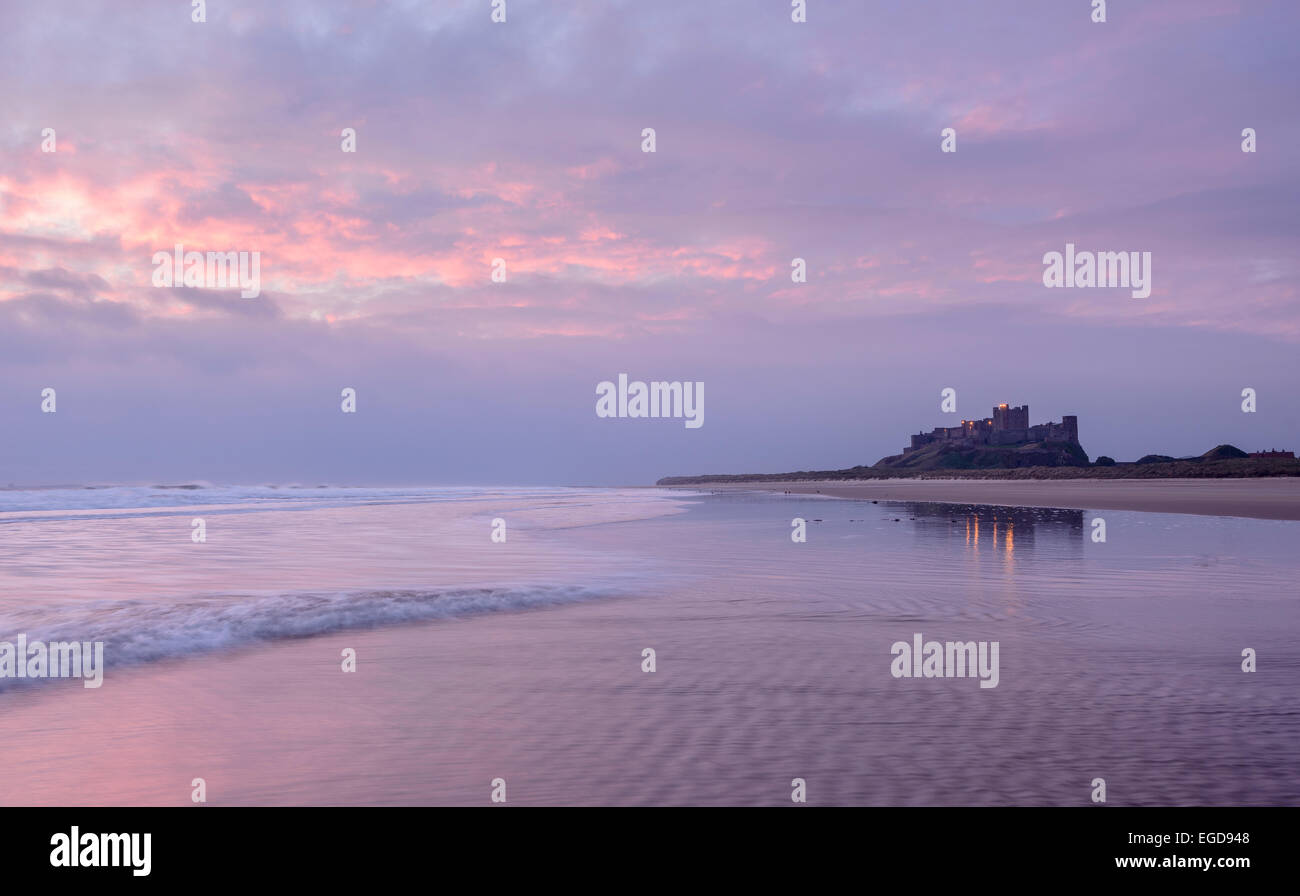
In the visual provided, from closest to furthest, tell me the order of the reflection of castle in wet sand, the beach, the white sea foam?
the beach, the white sea foam, the reflection of castle in wet sand

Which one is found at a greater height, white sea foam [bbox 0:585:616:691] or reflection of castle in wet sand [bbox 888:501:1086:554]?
white sea foam [bbox 0:585:616:691]

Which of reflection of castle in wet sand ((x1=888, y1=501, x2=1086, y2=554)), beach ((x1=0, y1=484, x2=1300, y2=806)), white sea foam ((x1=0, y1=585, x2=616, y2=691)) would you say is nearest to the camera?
beach ((x1=0, y1=484, x2=1300, y2=806))

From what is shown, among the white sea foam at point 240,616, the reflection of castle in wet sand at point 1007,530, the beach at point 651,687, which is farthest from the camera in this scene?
the reflection of castle in wet sand at point 1007,530

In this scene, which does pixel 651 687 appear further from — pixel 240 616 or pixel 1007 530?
pixel 1007 530

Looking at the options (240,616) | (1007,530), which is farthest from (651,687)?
(1007,530)

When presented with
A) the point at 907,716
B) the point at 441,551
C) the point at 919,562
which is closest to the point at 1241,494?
the point at 919,562

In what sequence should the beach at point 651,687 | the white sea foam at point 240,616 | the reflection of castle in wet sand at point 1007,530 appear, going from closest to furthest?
the beach at point 651,687 < the white sea foam at point 240,616 < the reflection of castle in wet sand at point 1007,530

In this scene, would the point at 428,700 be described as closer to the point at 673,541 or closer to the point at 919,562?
the point at 919,562

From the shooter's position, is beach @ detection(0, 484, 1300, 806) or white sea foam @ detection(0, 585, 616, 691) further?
white sea foam @ detection(0, 585, 616, 691)

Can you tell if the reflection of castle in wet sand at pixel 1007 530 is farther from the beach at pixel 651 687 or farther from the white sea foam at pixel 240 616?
the white sea foam at pixel 240 616

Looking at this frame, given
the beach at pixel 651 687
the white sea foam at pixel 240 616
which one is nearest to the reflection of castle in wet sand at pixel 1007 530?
the beach at pixel 651 687

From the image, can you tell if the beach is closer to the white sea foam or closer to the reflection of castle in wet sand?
the white sea foam

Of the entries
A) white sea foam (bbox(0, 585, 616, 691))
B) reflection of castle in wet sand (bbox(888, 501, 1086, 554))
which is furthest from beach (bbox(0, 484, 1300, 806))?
reflection of castle in wet sand (bbox(888, 501, 1086, 554))
